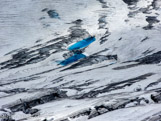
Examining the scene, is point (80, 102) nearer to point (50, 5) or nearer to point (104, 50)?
point (104, 50)

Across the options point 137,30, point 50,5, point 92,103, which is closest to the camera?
point 92,103

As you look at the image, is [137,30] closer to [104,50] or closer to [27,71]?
[104,50]

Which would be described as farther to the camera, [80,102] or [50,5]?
[50,5]

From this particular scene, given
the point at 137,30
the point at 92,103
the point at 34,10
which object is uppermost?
the point at 34,10

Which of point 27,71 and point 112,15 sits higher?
point 112,15

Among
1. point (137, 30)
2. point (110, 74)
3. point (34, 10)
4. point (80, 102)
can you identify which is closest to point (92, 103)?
point (80, 102)

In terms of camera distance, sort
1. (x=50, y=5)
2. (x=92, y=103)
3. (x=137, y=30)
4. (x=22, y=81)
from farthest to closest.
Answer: (x=50, y=5) → (x=137, y=30) → (x=22, y=81) → (x=92, y=103)
